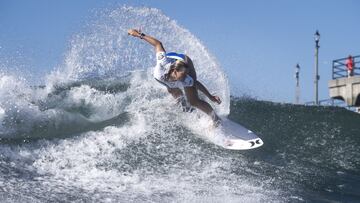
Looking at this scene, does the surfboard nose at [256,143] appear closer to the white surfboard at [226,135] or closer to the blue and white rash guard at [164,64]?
the white surfboard at [226,135]

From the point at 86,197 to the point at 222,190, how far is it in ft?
5.17

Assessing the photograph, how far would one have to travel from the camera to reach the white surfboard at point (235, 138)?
8117 mm

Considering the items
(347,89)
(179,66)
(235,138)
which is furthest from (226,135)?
(347,89)

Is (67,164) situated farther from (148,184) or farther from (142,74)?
(142,74)

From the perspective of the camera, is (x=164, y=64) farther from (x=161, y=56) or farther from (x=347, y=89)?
(x=347, y=89)

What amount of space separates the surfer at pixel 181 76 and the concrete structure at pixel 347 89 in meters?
16.2

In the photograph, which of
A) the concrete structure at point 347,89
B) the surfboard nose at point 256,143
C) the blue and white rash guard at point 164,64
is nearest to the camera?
the surfboard nose at point 256,143

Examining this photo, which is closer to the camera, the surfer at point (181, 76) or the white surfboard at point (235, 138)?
the white surfboard at point (235, 138)

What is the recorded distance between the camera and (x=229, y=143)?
811 cm

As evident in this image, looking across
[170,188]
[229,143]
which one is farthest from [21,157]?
[229,143]

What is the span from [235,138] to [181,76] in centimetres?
138

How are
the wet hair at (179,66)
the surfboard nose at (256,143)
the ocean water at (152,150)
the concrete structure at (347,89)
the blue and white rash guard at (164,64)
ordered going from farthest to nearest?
the concrete structure at (347,89)
the blue and white rash guard at (164,64)
the wet hair at (179,66)
the surfboard nose at (256,143)
the ocean water at (152,150)

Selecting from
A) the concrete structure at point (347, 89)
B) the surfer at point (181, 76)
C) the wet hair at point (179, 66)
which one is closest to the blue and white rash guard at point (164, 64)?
the surfer at point (181, 76)

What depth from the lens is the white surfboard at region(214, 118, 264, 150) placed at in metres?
8.12
